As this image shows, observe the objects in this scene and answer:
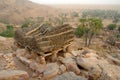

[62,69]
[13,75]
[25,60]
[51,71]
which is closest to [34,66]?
[25,60]

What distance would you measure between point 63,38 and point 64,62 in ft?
8.27

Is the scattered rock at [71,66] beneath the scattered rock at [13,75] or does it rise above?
beneath

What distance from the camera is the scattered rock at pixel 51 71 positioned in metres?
13.3

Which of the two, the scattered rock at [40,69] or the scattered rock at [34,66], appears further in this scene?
the scattered rock at [34,66]

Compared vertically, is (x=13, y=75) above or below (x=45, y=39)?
below

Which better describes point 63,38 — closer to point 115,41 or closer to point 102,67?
point 102,67

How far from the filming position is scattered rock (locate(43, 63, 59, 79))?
43.8 ft

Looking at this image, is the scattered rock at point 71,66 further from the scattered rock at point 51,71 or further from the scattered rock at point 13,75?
the scattered rock at point 13,75

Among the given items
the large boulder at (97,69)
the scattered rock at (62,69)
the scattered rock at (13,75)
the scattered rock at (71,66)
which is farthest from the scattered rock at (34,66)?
the large boulder at (97,69)

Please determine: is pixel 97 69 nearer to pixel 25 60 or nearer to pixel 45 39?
pixel 45 39

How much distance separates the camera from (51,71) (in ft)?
44.5

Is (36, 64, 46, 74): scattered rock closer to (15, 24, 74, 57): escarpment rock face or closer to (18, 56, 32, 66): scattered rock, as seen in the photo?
(15, 24, 74, 57): escarpment rock face

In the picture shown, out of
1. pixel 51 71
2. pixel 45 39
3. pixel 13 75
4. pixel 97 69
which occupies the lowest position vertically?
pixel 97 69

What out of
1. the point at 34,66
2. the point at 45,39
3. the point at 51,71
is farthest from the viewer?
the point at 45,39
